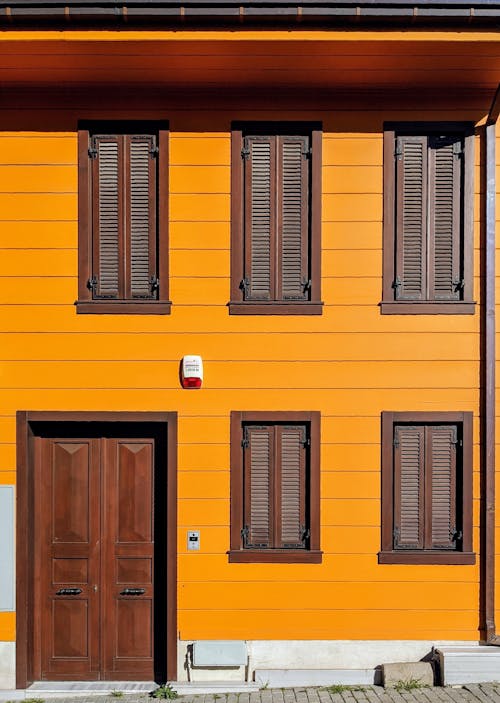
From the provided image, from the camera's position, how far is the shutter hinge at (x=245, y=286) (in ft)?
20.7

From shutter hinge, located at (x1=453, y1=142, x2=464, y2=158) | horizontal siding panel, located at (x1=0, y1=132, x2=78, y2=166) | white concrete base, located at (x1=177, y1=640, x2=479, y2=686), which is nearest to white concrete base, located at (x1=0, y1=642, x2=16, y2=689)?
white concrete base, located at (x1=177, y1=640, x2=479, y2=686)

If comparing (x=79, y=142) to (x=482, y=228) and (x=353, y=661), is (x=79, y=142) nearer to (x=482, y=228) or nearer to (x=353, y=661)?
(x=482, y=228)

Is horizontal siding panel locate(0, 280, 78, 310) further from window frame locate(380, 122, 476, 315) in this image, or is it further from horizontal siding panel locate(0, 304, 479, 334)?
window frame locate(380, 122, 476, 315)

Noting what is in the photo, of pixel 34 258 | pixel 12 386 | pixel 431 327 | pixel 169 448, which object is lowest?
pixel 169 448

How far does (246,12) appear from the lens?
5559mm

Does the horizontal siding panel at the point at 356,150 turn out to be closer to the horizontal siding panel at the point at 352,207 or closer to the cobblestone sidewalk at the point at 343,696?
the horizontal siding panel at the point at 352,207

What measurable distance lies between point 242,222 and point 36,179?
2195 millimetres

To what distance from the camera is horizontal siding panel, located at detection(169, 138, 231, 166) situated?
6332 millimetres

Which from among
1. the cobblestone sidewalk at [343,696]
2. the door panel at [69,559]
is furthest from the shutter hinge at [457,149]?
the cobblestone sidewalk at [343,696]

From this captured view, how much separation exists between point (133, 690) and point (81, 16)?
6.58 meters

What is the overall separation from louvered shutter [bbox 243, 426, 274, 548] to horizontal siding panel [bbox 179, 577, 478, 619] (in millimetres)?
472

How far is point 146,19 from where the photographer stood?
559 cm

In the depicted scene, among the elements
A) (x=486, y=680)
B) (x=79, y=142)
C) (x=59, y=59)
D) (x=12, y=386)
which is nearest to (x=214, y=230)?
(x=79, y=142)

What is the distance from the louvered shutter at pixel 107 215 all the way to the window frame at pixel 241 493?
6.31 ft
